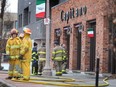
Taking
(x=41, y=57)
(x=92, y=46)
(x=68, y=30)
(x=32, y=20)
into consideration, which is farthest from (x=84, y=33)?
(x=32, y=20)

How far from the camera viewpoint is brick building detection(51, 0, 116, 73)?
2369 centimetres

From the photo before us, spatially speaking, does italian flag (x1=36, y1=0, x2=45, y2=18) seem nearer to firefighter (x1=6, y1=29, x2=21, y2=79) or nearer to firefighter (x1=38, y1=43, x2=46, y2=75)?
firefighter (x1=38, y1=43, x2=46, y2=75)

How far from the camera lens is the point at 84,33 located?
27250mm

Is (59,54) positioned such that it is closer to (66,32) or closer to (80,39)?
(80,39)

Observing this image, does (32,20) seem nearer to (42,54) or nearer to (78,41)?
(78,41)

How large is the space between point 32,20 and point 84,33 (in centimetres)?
2098

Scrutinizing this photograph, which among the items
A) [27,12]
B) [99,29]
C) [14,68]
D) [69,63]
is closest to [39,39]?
[27,12]

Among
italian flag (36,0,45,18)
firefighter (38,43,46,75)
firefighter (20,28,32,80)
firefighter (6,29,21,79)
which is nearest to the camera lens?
firefighter (20,28,32,80)

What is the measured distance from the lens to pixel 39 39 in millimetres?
44250

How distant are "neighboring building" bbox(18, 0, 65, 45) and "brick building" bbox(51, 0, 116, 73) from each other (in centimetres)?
783

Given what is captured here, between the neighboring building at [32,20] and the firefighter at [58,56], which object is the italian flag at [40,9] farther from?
the neighboring building at [32,20]

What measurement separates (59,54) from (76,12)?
20.4 ft

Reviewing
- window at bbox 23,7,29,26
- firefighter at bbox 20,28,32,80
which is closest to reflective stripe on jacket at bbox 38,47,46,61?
firefighter at bbox 20,28,32,80

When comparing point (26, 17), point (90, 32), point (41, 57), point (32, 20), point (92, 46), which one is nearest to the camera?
point (41, 57)
